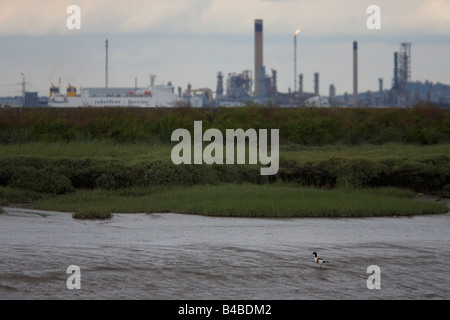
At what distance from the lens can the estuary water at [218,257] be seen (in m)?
8.05

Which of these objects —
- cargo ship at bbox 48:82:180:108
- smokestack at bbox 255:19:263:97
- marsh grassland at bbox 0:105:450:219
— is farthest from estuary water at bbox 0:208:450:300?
smokestack at bbox 255:19:263:97

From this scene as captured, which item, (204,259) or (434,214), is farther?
(434,214)

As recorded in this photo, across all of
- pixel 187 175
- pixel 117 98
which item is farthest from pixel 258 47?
pixel 187 175

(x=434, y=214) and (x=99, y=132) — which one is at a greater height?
(x=99, y=132)

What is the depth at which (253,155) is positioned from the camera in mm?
17688

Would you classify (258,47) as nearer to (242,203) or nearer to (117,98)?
(117,98)

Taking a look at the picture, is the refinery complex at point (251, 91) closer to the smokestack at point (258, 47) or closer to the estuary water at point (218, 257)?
the smokestack at point (258, 47)

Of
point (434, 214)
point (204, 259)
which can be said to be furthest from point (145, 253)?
point (434, 214)

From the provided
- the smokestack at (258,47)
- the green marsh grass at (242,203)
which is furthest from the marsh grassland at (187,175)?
the smokestack at (258,47)

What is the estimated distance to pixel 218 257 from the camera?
9.79 metres

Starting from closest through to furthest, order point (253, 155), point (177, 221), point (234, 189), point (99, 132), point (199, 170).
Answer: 1. point (177, 221)
2. point (234, 189)
3. point (199, 170)
4. point (253, 155)
5. point (99, 132)
